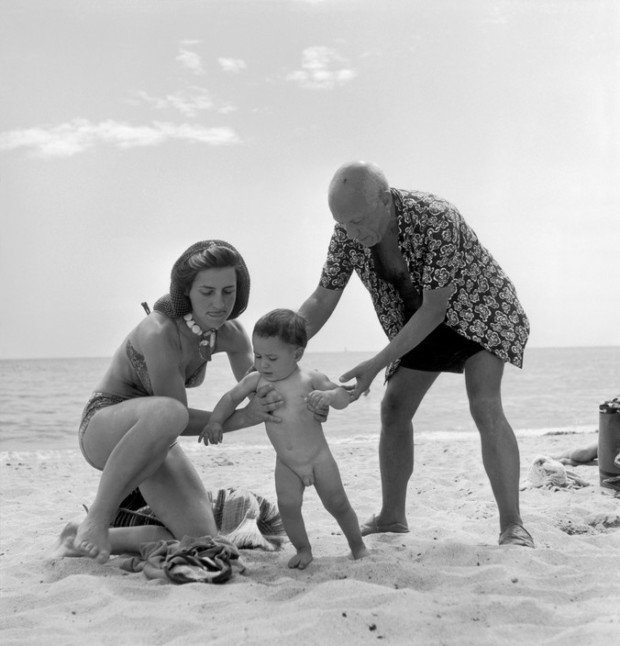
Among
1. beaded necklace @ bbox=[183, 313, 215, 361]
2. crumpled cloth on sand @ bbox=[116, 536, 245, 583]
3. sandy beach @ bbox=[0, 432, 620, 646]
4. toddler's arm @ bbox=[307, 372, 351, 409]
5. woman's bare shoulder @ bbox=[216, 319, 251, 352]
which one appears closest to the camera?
sandy beach @ bbox=[0, 432, 620, 646]

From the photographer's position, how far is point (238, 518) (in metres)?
3.86

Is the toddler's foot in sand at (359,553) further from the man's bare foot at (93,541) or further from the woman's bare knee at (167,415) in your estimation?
the man's bare foot at (93,541)

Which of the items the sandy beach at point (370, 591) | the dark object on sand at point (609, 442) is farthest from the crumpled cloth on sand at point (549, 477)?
the sandy beach at point (370, 591)

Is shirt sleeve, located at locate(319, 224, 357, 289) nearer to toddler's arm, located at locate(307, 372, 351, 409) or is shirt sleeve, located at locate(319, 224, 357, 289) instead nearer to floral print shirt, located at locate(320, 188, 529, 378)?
floral print shirt, located at locate(320, 188, 529, 378)

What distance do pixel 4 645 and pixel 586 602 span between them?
2.05 meters

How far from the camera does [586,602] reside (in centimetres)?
265

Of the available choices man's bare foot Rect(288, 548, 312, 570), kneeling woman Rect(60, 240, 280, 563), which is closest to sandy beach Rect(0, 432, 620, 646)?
man's bare foot Rect(288, 548, 312, 570)

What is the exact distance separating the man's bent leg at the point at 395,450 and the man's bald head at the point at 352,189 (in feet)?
3.51

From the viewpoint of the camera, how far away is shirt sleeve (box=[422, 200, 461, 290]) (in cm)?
333

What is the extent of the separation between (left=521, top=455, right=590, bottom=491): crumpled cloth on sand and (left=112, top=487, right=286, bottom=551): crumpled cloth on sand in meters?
2.26

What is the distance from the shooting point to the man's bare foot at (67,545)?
338cm

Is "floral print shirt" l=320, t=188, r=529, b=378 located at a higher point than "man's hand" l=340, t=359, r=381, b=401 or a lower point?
higher

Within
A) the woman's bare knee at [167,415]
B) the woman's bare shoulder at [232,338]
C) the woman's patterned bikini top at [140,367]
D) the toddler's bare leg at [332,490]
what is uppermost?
the woman's bare shoulder at [232,338]

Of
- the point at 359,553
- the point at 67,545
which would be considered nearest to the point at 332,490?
the point at 359,553
